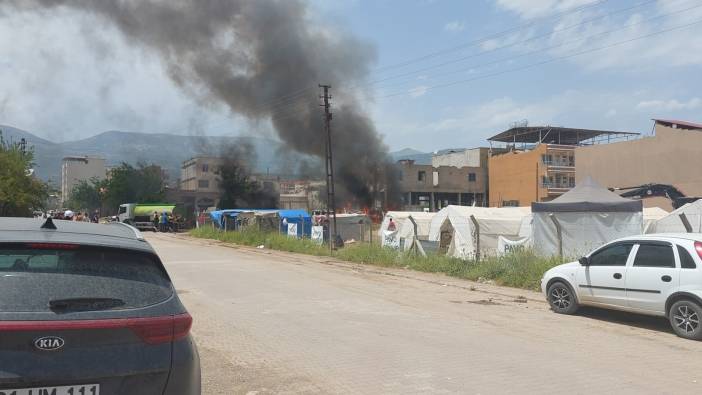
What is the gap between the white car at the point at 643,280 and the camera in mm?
7945

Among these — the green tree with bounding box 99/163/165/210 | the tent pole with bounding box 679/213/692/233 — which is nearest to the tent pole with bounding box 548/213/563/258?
the tent pole with bounding box 679/213/692/233

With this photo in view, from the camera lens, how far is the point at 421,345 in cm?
703

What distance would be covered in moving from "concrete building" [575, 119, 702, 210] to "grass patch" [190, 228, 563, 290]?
2966cm

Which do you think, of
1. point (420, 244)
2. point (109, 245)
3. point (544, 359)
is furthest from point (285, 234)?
point (109, 245)

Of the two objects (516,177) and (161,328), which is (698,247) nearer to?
(161,328)

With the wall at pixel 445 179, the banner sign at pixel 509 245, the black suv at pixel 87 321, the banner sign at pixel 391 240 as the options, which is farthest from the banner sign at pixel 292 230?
the wall at pixel 445 179

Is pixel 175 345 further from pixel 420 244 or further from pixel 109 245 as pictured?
pixel 420 244

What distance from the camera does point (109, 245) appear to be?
3223 millimetres

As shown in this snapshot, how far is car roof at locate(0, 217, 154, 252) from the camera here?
3143 mm

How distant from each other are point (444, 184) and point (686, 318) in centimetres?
8065

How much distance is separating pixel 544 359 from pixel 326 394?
271cm

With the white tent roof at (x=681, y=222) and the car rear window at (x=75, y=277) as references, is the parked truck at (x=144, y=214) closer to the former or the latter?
the white tent roof at (x=681, y=222)

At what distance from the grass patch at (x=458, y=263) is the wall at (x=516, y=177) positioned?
2094 inches

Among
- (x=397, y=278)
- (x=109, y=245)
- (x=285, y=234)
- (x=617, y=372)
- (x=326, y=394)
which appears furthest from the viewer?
(x=285, y=234)
